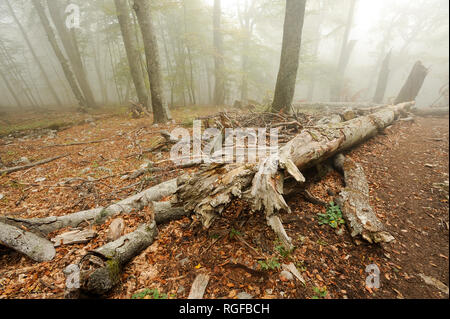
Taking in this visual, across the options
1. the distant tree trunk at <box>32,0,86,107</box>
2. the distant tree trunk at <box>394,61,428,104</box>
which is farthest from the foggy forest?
the distant tree trunk at <box>32,0,86,107</box>

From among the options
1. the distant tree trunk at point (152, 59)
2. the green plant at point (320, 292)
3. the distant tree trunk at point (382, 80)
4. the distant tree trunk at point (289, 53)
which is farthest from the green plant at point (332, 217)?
the distant tree trunk at point (382, 80)

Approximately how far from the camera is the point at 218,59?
11.6 m

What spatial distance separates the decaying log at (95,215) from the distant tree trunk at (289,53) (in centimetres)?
395

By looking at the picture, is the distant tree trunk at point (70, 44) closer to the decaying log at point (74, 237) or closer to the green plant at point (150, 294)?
the decaying log at point (74, 237)

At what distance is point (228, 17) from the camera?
11.9m

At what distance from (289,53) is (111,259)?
226 inches

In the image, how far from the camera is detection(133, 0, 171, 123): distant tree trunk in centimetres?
604

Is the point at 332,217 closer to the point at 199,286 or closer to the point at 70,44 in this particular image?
the point at 199,286

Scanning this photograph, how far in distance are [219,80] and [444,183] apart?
11958 mm

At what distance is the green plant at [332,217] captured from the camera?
2.54 meters

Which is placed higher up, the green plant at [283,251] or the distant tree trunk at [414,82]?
the distant tree trunk at [414,82]

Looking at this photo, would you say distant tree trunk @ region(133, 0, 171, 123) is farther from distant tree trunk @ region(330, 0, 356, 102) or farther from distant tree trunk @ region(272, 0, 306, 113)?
distant tree trunk @ region(330, 0, 356, 102)

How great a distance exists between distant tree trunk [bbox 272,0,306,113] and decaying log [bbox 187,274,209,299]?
4662 mm
